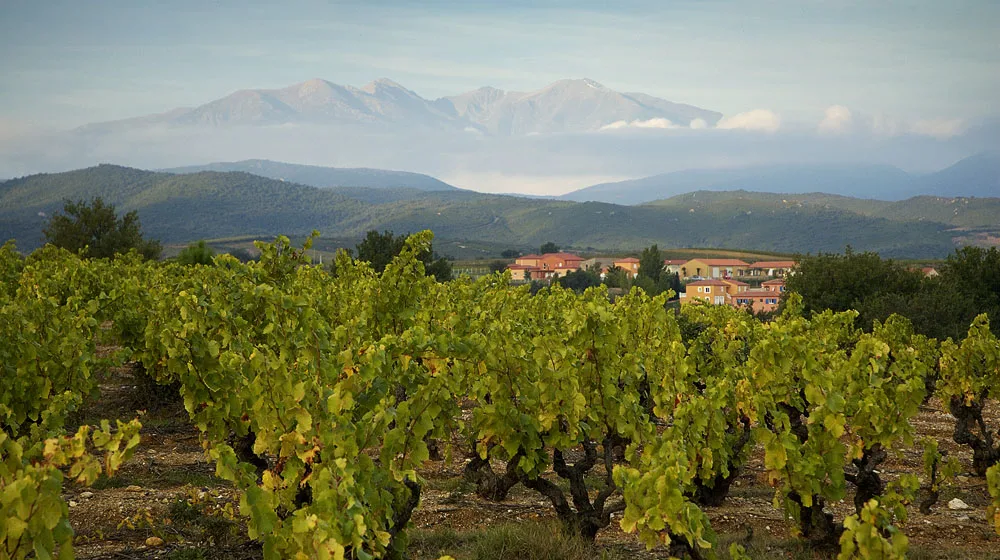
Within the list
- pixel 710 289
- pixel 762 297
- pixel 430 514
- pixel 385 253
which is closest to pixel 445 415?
pixel 430 514

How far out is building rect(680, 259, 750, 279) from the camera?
133m

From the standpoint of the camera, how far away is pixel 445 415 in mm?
7168

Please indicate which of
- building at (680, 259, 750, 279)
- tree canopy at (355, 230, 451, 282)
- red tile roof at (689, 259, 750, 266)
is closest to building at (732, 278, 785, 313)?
building at (680, 259, 750, 279)

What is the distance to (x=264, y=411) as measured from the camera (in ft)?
19.5

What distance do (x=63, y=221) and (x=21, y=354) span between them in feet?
185

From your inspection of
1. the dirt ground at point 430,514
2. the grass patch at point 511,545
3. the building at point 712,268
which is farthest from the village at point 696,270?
the grass patch at point 511,545

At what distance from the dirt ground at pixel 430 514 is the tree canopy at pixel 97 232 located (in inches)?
1910

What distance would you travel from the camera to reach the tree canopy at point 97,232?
56406mm

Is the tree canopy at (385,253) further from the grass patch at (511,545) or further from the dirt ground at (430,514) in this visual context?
the grass patch at (511,545)

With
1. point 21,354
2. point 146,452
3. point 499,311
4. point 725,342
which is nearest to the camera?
point 21,354

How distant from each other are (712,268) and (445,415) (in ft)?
431

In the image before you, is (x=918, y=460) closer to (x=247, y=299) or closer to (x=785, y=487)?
(x=785, y=487)

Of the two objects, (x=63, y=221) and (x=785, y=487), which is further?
(x=63, y=221)

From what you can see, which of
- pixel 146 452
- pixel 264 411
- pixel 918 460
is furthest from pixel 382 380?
pixel 918 460
